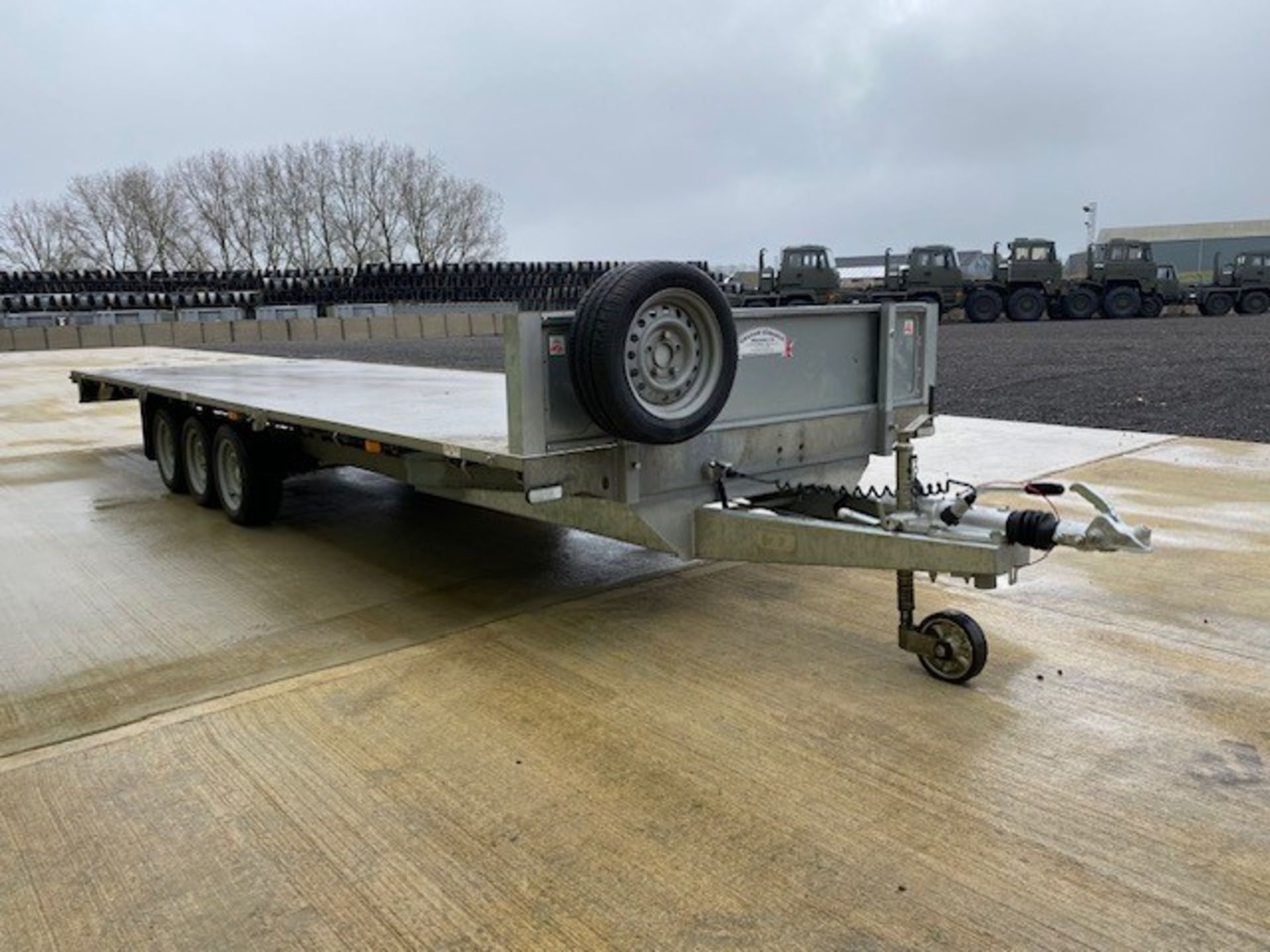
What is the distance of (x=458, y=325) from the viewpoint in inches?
1645

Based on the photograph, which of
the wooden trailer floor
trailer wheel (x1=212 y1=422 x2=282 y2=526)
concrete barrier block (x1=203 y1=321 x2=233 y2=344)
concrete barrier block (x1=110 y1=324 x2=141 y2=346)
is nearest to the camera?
the wooden trailer floor

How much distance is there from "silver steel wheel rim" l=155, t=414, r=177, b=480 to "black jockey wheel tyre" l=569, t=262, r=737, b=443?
520cm

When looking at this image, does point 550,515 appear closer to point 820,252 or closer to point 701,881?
point 701,881

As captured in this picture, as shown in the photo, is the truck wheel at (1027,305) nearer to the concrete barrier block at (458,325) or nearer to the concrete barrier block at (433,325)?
the concrete barrier block at (458,325)

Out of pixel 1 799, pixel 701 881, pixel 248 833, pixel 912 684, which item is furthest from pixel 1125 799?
pixel 1 799

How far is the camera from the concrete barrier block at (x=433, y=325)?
41.2 metres

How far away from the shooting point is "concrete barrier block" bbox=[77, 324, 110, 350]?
3516 centimetres

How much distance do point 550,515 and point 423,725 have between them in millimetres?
1381

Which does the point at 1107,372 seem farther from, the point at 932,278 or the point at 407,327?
the point at 407,327

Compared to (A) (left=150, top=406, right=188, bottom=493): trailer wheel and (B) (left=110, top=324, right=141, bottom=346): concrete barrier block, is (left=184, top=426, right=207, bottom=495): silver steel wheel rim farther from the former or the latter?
(B) (left=110, top=324, right=141, bottom=346): concrete barrier block

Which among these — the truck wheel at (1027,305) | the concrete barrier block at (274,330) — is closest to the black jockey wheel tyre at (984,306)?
the truck wheel at (1027,305)

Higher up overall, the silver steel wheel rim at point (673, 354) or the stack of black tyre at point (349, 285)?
the stack of black tyre at point (349, 285)

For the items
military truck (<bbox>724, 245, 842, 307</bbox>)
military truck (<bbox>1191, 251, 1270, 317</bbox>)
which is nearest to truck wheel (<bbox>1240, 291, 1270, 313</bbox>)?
military truck (<bbox>1191, 251, 1270, 317</bbox>)

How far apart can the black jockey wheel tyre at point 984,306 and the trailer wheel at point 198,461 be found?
1115 inches
